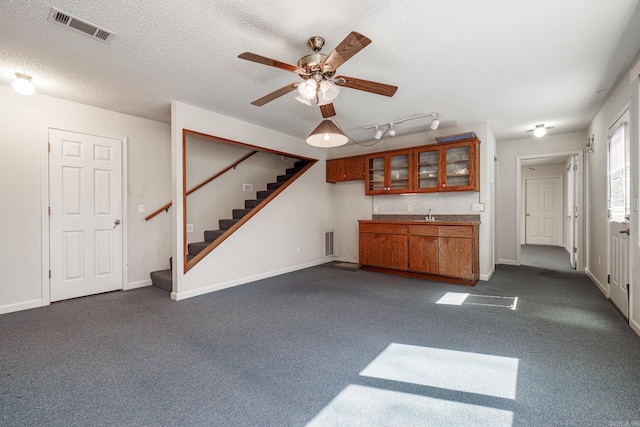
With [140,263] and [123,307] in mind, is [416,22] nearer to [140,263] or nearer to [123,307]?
[123,307]

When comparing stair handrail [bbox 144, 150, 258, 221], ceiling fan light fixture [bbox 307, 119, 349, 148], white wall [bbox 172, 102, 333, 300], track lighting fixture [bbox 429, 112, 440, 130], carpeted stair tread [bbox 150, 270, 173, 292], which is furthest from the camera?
stair handrail [bbox 144, 150, 258, 221]

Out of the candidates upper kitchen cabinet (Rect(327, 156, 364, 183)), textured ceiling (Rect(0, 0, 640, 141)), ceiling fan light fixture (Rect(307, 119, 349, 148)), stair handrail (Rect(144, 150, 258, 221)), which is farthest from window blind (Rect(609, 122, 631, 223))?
stair handrail (Rect(144, 150, 258, 221))

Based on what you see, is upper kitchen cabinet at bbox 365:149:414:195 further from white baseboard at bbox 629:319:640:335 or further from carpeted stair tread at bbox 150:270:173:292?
carpeted stair tread at bbox 150:270:173:292

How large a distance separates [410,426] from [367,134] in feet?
15.3

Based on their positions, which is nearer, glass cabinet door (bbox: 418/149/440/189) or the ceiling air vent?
the ceiling air vent

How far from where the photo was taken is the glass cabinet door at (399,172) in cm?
536

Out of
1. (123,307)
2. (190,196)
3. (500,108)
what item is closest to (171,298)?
(123,307)

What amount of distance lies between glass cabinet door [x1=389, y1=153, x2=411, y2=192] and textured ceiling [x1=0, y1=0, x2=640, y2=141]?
55.5 inches

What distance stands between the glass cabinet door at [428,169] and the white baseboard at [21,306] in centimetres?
559

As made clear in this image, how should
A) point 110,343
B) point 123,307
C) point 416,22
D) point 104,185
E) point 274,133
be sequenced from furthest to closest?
point 274,133 < point 104,185 < point 123,307 < point 110,343 < point 416,22

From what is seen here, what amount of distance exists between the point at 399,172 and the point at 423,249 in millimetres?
1521

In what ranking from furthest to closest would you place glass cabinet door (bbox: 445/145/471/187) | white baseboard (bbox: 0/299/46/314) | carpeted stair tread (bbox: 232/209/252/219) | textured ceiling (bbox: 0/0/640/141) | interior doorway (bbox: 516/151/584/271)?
interior doorway (bbox: 516/151/584/271) < carpeted stair tread (bbox: 232/209/252/219) < glass cabinet door (bbox: 445/145/471/187) < white baseboard (bbox: 0/299/46/314) < textured ceiling (bbox: 0/0/640/141)

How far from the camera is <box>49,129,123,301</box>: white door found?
369 cm

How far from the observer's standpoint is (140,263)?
4438 millimetres
